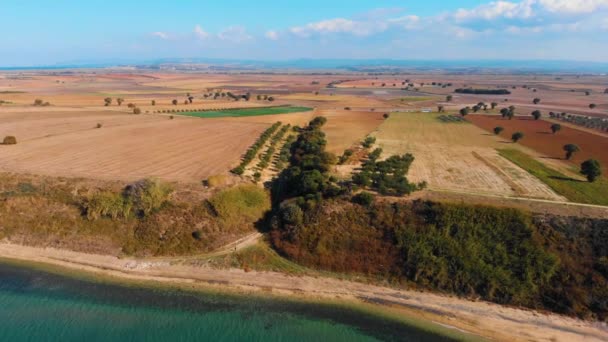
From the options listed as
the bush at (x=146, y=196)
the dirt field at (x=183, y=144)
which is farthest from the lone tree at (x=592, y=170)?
the bush at (x=146, y=196)

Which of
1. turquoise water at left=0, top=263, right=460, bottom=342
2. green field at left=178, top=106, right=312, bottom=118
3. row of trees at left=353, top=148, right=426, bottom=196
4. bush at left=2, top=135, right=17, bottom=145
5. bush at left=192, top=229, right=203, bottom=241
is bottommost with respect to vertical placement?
turquoise water at left=0, top=263, right=460, bottom=342

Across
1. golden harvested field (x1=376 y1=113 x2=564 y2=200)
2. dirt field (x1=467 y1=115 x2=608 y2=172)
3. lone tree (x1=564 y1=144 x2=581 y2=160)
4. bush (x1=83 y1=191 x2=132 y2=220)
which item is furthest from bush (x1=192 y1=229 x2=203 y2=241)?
lone tree (x1=564 y1=144 x2=581 y2=160)

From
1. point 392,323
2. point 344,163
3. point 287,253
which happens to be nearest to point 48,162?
point 287,253

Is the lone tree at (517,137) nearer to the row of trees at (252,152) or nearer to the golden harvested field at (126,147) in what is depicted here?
the row of trees at (252,152)

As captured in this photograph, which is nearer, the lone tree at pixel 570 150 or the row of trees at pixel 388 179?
the row of trees at pixel 388 179

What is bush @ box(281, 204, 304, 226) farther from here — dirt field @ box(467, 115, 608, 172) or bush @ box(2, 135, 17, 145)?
bush @ box(2, 135, 17, 145)

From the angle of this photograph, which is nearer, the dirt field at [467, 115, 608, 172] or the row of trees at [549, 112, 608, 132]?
the dirt field at [467, 115, 608, 172]

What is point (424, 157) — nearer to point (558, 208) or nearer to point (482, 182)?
point (482, 182)
